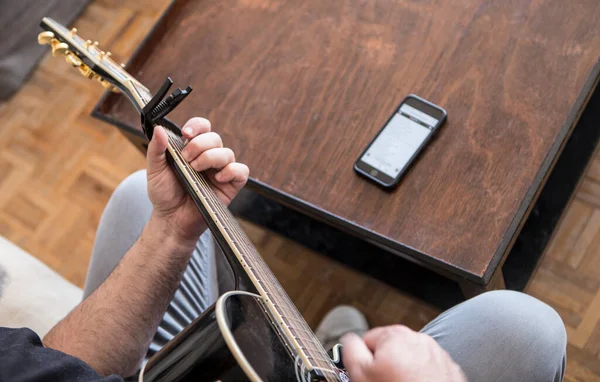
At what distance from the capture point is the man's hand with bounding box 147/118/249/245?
2.64 ft

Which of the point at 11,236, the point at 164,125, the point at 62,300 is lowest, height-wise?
the point at 11,236

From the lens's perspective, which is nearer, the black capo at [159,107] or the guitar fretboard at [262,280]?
the guitar fretboard at [262,280]

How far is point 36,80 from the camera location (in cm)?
183

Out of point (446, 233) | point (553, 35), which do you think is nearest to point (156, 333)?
point (446, 233)

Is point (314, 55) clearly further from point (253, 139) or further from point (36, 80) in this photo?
point (36, 80)

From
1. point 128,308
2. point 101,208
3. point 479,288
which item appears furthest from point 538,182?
point 101,208

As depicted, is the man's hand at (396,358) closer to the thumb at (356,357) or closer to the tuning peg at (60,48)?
the thumb at (356,357)

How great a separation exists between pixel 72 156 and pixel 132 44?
1.27 feet

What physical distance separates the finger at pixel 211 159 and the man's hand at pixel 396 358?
0.32 m

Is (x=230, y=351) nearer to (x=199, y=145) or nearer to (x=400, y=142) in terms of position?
(x=199, y=145)

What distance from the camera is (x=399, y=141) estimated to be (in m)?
0.94

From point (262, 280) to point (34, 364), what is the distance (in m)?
0.27

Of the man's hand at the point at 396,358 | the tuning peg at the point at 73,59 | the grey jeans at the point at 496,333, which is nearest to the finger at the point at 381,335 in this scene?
the man's hand at the point at 396,358

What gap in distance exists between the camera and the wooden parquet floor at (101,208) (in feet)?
4.02
